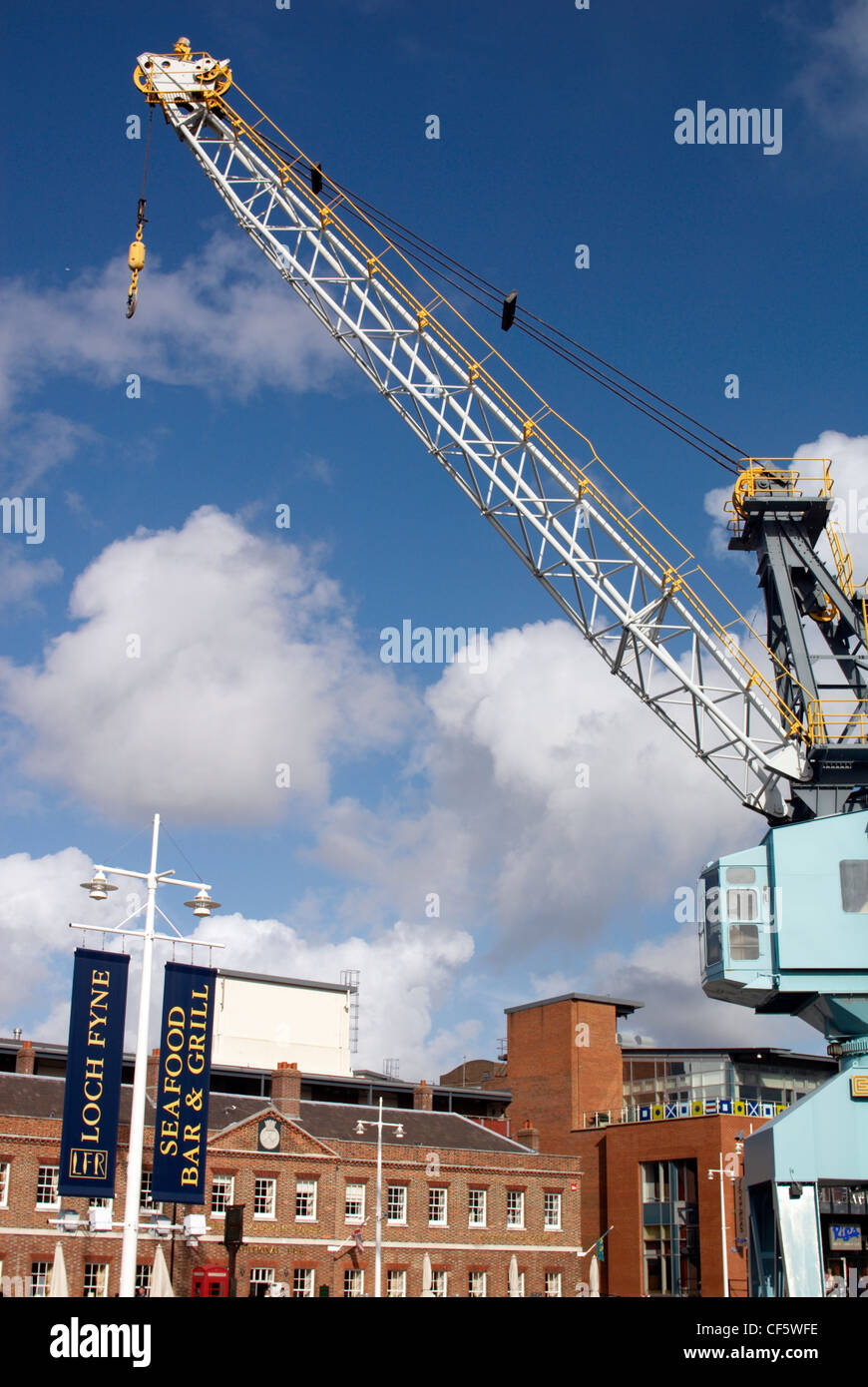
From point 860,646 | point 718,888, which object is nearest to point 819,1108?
point 718,888

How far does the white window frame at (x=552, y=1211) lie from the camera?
58000mm

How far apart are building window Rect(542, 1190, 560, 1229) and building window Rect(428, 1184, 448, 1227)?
220 inches

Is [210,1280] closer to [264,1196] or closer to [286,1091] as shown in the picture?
[264,1196]

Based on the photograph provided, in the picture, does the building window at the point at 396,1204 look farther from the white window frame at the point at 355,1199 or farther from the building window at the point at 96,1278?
the building window at the point at 96,1278

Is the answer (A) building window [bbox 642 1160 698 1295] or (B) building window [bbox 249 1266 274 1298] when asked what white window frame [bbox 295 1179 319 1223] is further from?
(A) building window [bbox 642 1160 698 1295]

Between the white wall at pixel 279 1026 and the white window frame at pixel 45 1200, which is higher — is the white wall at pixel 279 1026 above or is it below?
above

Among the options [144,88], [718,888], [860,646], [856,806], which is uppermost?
[144,88]

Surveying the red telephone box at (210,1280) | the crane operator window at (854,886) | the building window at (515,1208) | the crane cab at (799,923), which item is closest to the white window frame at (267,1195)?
the red telephone box at (210,1280)

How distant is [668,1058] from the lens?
71.2 metres

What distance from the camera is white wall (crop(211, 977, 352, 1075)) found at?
6719 cm

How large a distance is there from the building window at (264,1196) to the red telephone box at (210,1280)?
14.8ft

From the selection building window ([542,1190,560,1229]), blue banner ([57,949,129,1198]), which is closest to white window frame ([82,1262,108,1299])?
blue banner ([57,949,129,1198])
